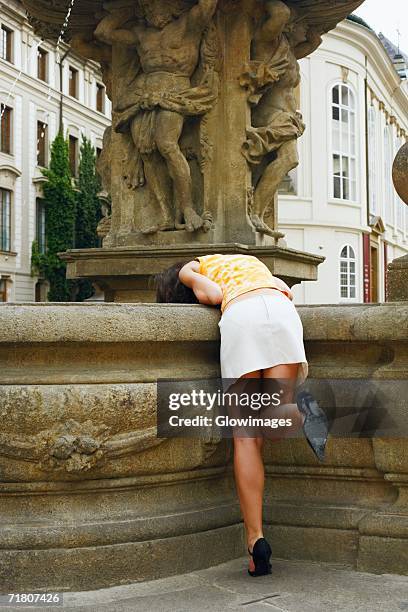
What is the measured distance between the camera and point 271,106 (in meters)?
7.61

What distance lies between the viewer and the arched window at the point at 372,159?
36469mm

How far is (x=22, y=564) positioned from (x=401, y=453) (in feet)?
5.27

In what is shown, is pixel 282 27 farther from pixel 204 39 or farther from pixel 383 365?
pixel 383 365

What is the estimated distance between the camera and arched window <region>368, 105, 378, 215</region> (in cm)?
3647

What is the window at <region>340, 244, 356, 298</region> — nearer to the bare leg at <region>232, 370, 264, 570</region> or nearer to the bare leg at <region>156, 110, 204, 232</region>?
the bare leg at <region>156, 110, 204, 232</region>

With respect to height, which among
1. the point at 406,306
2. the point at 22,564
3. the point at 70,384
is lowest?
the point at 22,564

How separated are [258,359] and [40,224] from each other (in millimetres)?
41779

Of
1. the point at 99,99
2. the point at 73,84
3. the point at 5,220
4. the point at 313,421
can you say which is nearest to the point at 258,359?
the point at 313,421

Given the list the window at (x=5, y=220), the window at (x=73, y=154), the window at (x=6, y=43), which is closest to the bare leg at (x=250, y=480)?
the window at (x=6, y=43)

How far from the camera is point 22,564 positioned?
12.6 feet

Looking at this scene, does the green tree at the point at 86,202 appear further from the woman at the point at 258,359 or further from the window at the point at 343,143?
the woman at the point at 258,359

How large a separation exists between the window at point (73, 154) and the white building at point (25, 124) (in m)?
0.74

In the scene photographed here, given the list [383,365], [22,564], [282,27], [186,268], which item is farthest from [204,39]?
[22,564]

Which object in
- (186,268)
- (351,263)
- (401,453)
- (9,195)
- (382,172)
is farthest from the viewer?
(9,195)
